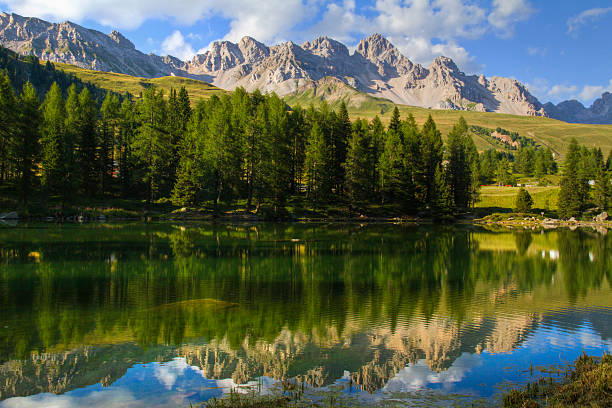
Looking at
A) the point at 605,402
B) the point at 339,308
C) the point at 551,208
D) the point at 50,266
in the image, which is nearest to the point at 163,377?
the point at 339,308

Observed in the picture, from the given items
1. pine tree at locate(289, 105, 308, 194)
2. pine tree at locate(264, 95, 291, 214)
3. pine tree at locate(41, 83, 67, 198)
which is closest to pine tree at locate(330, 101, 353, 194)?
pine tree at locate(289, 105, 308, 194)

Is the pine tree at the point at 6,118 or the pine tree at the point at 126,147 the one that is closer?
the pine tree at the point at 6,118

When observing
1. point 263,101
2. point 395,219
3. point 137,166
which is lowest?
point 395,219

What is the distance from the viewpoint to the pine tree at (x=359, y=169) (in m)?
87.2

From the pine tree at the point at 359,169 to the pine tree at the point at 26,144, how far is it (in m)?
55.3

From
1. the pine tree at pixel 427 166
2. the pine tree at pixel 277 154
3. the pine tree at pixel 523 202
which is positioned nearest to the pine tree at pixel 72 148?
the pine tree at pixel 277 154

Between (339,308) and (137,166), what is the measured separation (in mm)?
78036

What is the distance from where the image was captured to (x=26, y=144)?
68.0 metres

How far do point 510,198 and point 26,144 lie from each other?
381 feet

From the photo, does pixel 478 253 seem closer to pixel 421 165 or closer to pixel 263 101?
pixel 421 165

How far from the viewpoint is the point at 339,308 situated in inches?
749

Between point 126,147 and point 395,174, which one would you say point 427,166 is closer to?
point 395,174

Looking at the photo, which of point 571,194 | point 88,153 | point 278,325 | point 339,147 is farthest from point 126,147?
point 571,194

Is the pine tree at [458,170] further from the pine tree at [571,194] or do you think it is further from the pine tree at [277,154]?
the pine tree at [277,154]
